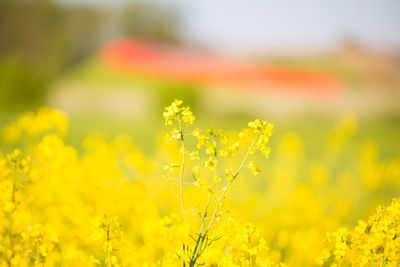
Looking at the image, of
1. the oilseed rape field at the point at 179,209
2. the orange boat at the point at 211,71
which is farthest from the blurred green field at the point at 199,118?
the oilseed rape field at the point at 179,209

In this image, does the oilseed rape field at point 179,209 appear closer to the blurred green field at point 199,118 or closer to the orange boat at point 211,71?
the blurred green field at point 199,118

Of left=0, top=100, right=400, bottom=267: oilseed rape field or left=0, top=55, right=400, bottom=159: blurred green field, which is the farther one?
left=0, top=55, right=400, bottom=159: blurred green field

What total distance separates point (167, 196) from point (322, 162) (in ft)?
10.8

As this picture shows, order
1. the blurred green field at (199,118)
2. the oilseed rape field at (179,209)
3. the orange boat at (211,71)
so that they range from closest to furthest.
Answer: the oilseed rape field at (179,209), the blurred green field at (199,118), the orange boat at (211,71)

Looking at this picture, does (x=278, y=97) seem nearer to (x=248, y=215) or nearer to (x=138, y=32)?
(x=138, y=32)

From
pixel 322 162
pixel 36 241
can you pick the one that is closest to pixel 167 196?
pixel 36 241

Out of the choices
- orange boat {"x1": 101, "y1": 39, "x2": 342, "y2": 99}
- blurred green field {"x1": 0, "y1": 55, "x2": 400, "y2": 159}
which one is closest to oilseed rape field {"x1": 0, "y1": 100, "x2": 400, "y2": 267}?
blurred green field {"x1": 0, "y1": 55, "x2": 400, "y2": 159}

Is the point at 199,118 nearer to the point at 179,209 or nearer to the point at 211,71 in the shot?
the point at 211,71

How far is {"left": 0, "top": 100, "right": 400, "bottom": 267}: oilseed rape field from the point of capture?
1.48 meters

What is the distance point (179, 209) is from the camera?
3217 millimetres

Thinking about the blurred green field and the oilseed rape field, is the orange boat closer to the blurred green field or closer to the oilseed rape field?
the blurred green field

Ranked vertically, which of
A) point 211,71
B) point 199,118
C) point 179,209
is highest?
point 211,71

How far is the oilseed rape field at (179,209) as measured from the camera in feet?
4.85

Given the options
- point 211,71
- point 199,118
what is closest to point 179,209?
point 199,118
